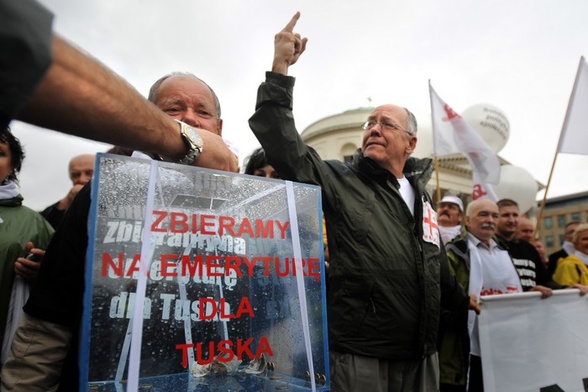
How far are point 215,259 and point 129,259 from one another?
0.63 feet

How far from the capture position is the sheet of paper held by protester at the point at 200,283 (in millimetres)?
851

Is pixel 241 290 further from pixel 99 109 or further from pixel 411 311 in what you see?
pixel 411 311

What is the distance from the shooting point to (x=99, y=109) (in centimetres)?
54

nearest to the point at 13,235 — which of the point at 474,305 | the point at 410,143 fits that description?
the point at 410,143

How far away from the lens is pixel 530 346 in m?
3.27

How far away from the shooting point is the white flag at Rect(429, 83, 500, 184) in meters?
6.28

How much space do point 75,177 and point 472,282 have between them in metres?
3.26

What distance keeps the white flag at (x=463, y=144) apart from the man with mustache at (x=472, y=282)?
2352mm

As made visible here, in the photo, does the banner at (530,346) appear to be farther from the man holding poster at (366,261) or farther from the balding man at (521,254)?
the man holding poster at (366,261)

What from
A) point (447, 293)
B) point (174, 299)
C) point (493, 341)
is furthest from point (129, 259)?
point (493, 341)

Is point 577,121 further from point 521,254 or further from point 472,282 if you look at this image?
point 472,282

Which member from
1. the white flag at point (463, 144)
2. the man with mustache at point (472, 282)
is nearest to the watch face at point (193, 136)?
the man with mustache at point (472, 282)

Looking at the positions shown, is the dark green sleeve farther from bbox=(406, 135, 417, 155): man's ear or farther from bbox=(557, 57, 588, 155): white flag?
bbox=(557, 57, 588, 155): white flag

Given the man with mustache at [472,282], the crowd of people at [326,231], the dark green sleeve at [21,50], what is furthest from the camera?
the man with mustache at [472,282]
